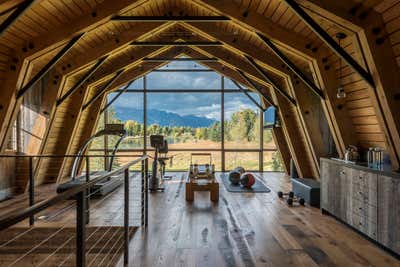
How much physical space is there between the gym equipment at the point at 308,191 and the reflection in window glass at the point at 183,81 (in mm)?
4951

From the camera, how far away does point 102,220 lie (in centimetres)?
461

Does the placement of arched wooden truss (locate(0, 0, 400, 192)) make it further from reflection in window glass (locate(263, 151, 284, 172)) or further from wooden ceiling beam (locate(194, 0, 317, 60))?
reflection in window glass (locate(263, 151, 284, 172))

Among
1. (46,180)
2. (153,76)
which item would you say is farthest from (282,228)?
(153,76)

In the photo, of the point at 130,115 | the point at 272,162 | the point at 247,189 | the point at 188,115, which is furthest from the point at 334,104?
the point at 130,115

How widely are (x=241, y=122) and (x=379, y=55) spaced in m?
6.92

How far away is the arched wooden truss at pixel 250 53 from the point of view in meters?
3.41

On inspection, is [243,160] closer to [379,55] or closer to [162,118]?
[162,118]

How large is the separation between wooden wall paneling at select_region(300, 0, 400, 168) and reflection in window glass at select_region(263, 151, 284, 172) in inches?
253

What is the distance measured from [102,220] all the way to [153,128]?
585 centimetres

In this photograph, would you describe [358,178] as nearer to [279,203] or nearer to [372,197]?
[372,197]

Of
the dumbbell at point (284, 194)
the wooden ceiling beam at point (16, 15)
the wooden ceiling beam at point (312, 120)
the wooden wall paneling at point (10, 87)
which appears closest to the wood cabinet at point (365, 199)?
the dumbbell at point (284, 194)

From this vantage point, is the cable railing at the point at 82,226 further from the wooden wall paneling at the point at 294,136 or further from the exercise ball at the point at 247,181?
the wooden wall paneling at the point at 294,136

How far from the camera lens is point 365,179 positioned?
12.0 ft

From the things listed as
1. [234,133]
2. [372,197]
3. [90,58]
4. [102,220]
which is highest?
[90,58]
